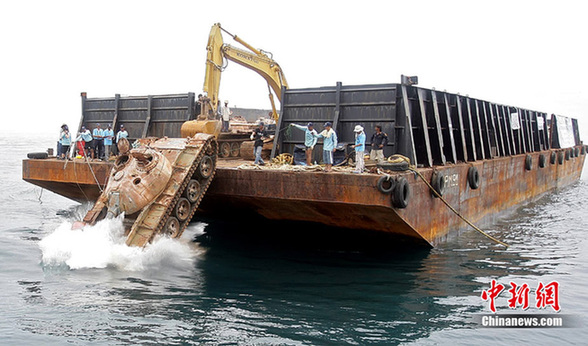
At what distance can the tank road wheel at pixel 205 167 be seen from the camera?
11180 mm

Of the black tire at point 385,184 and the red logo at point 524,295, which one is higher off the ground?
the black tire at point 385,184

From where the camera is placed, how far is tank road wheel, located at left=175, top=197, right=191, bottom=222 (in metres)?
10.6

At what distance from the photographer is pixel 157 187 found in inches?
405

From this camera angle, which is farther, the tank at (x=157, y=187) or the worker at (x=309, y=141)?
the worker at (x=309, y=141)

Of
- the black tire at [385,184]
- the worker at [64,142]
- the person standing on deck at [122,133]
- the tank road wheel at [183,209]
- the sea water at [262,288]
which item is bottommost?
the sea water at [262,288]

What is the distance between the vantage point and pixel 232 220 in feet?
45.1

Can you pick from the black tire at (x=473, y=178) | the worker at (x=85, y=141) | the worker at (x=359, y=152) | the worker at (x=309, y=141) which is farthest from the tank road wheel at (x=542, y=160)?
the worker at (x=85, y=141)

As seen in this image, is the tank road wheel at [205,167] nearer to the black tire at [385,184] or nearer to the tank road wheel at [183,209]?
the tank road wheel at [183,209]

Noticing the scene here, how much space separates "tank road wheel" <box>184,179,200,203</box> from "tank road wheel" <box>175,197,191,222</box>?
0.41ft

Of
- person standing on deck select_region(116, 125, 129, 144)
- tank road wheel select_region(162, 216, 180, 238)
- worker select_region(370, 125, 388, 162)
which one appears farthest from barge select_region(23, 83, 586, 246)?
tank road wheel select_region(162, 216, 180, 238)

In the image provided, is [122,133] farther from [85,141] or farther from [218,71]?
[218,71]

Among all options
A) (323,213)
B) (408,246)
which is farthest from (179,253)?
(408,246)

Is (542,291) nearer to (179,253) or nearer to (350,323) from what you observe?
(350,323)

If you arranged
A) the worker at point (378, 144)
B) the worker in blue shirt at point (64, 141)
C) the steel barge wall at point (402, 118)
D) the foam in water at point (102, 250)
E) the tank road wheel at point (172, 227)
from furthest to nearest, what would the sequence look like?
the worker in blue shirt at point (64, 141)
the steel barge wall at point (402, 118)
the worker at point (378, 144)
the tank road wheel at point (172, 227)
the foam in water at point (102, 250)
